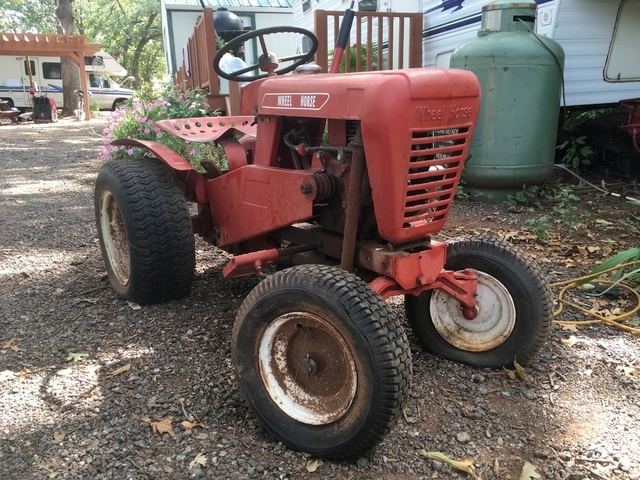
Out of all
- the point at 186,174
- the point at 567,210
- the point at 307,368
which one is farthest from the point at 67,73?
the point at 307,368

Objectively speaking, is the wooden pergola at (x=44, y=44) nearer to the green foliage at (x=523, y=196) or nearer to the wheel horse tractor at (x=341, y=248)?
the green foliage at (x=523, y=196)

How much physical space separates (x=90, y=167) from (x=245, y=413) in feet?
25.6

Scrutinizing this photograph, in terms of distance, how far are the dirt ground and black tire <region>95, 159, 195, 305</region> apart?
0.53 feet

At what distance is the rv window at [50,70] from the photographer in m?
27.4

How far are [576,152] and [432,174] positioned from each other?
17.6ft

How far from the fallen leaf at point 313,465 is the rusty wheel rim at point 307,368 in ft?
0.42

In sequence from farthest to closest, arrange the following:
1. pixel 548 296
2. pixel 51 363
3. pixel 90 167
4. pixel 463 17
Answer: pixel 90 167, pixel 463 17, pixel 51 363, pixel 548 296

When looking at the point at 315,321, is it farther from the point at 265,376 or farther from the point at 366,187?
the point at 366,187

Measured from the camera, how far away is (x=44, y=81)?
27297 mm

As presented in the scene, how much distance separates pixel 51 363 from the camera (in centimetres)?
275

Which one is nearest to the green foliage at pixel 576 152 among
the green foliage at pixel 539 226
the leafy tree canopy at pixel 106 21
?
the green foliage at pixel 539 226

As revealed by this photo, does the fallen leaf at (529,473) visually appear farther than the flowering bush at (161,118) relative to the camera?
No

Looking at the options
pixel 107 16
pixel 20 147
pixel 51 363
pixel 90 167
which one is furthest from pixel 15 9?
pixel 51 363

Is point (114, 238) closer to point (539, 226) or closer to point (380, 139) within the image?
point (380, 139)
